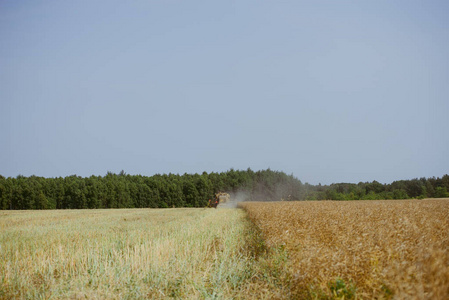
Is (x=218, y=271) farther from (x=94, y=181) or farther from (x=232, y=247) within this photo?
(x=94, y=181)

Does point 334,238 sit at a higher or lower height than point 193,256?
higher

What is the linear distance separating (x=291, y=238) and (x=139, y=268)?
3112mm

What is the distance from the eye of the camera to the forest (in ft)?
176

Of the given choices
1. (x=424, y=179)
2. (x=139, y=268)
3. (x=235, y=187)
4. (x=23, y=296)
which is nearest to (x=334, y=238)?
(x=139, y=268)

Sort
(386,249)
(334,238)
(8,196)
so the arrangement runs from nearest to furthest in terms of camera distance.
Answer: (386,249) → (334,238) → (8,196)

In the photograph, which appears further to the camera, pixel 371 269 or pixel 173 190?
pixel 173 190

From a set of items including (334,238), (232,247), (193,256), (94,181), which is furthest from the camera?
(94,181)

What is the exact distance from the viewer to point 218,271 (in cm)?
646

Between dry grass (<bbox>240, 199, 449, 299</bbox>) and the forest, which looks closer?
dry grass (<bbox>240, 199, 449, 299</bbox>)

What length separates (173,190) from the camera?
69188mm

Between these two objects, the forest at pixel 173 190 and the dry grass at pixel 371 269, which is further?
the forest at pixel 173 190

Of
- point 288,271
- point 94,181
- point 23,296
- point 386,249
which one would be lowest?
point 23,296

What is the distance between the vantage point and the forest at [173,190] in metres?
53.8

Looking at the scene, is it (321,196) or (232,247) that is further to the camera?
(321,196)
